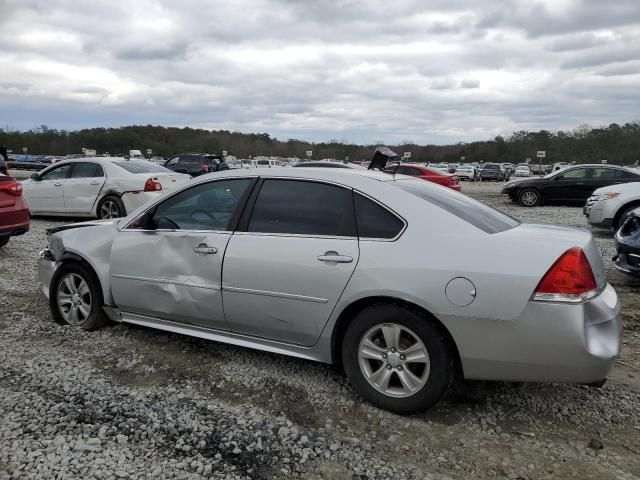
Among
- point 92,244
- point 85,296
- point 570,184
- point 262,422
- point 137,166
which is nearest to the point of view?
point 262,422

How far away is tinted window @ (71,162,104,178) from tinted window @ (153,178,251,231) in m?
7.85

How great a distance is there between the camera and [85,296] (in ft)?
15.1

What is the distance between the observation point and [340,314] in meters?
3.33

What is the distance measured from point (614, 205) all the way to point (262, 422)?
387 inches

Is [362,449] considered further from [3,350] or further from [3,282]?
[3,282]

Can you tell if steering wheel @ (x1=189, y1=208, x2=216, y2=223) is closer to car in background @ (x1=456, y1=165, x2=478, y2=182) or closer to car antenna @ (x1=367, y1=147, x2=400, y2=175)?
car antenna @ (x1=367, y1=147, x2=400, y2=175)

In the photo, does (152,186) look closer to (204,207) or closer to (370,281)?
(204,207)

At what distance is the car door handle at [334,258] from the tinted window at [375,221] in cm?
17

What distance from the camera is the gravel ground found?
8.96ft

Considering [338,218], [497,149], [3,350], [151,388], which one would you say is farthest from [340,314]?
[497,149]

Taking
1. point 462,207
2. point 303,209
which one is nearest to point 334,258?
point 303,209

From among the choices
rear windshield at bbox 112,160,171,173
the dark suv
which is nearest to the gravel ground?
rear windshield at bbox 112,160,171,173

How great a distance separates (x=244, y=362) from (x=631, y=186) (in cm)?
1006

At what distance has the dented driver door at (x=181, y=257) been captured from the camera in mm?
3822
